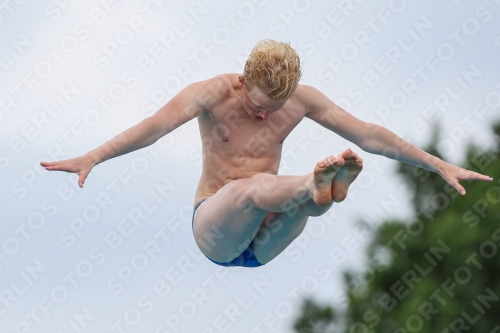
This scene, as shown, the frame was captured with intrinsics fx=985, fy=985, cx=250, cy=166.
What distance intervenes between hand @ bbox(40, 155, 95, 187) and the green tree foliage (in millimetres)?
17630

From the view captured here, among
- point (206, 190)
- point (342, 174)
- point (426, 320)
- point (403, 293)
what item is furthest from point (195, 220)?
point (403, 293)

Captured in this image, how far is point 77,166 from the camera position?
783 cm

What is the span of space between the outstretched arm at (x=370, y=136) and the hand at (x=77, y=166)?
2131mm

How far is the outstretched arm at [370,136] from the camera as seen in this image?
877 cm

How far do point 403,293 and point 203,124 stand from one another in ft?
61.1

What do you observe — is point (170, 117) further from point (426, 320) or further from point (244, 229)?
point (426, 320)

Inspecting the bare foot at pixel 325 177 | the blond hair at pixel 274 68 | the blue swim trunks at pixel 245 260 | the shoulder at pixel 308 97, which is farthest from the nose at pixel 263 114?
the blue swim trunks at pixel 245 260

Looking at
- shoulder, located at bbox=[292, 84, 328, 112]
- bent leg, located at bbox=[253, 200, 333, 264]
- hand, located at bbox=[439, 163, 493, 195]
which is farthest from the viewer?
shoulder, located at bbox=[292, 84, 328, 112]

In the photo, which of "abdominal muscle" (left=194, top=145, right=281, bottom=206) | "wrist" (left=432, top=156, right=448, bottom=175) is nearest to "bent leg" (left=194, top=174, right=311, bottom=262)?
"abdominal muscle" (left=194, top=145, right=281, bottom=206)

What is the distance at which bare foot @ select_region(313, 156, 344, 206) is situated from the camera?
23.5ft

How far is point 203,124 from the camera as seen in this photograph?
29.3 feet

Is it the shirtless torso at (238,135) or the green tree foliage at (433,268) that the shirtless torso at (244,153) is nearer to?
the shirtless torso at (238,135)

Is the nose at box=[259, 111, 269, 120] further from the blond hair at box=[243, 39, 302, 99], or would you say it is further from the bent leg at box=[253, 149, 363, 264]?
the bent leg at box=[253, 149, 363, 264]

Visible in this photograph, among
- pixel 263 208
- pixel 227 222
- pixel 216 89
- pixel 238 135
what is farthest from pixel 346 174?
pixel 216 89
